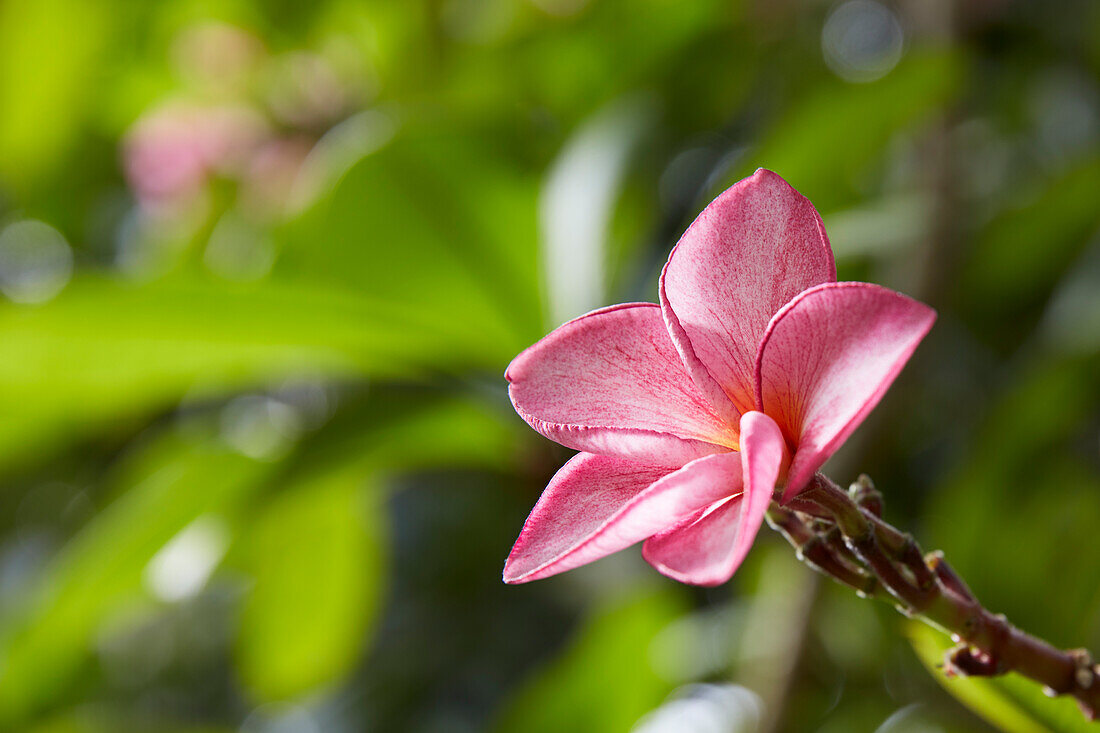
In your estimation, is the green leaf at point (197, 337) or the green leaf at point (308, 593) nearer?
the green leaf at point (197, 337)

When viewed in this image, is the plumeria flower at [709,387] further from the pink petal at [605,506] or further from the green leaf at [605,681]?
the green leaf at [605,681]

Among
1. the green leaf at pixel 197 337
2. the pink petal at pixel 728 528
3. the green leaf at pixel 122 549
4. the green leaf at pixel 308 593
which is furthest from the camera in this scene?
the green leaf at pixel 308 593

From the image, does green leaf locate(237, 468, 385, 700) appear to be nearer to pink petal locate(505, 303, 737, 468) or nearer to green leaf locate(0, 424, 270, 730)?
green leaf locate(0, 424, 270, 730)

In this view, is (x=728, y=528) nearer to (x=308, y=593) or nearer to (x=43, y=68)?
(x=308, y=593)

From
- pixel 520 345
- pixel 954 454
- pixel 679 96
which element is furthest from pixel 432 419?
pixel 954 454

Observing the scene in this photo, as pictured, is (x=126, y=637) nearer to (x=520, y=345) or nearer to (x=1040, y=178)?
(x=520, y=345)

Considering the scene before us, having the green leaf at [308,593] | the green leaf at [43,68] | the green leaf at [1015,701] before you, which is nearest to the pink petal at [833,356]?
the green leaf at [1015,701]

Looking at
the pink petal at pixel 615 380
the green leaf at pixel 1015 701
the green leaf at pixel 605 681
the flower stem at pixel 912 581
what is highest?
the pink petal at pixel 615 380

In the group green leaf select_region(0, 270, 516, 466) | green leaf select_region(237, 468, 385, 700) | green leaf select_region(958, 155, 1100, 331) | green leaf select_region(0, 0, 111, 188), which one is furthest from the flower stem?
green leaf select_region(0, 0, 111, 188)
